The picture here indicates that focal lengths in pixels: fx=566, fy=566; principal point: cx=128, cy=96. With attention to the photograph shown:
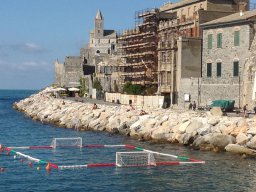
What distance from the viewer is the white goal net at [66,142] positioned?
42031mm

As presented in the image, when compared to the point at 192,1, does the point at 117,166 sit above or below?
below

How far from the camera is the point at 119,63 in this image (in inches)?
3307

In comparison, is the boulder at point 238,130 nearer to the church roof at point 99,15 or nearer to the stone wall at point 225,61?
the stone wall at point 225,61

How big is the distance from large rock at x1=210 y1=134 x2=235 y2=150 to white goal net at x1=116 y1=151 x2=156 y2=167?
210 inches

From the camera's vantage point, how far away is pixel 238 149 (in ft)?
118

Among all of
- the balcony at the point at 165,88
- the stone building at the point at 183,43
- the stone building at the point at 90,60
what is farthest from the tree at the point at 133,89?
the stone building at the point at 90,60

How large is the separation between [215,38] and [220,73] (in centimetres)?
355

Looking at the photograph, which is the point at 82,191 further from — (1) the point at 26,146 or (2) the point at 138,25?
(2) the point at 138,25

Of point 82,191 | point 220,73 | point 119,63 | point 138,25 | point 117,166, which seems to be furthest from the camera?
point 119,63

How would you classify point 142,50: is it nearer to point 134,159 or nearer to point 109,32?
point 134,159

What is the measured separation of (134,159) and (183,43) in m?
28.4

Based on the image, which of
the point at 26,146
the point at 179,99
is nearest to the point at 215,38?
the point at 179,99

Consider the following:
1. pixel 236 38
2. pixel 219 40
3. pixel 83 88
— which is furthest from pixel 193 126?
pixel 83 88

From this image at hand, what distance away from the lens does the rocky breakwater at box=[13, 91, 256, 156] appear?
37.4 m
